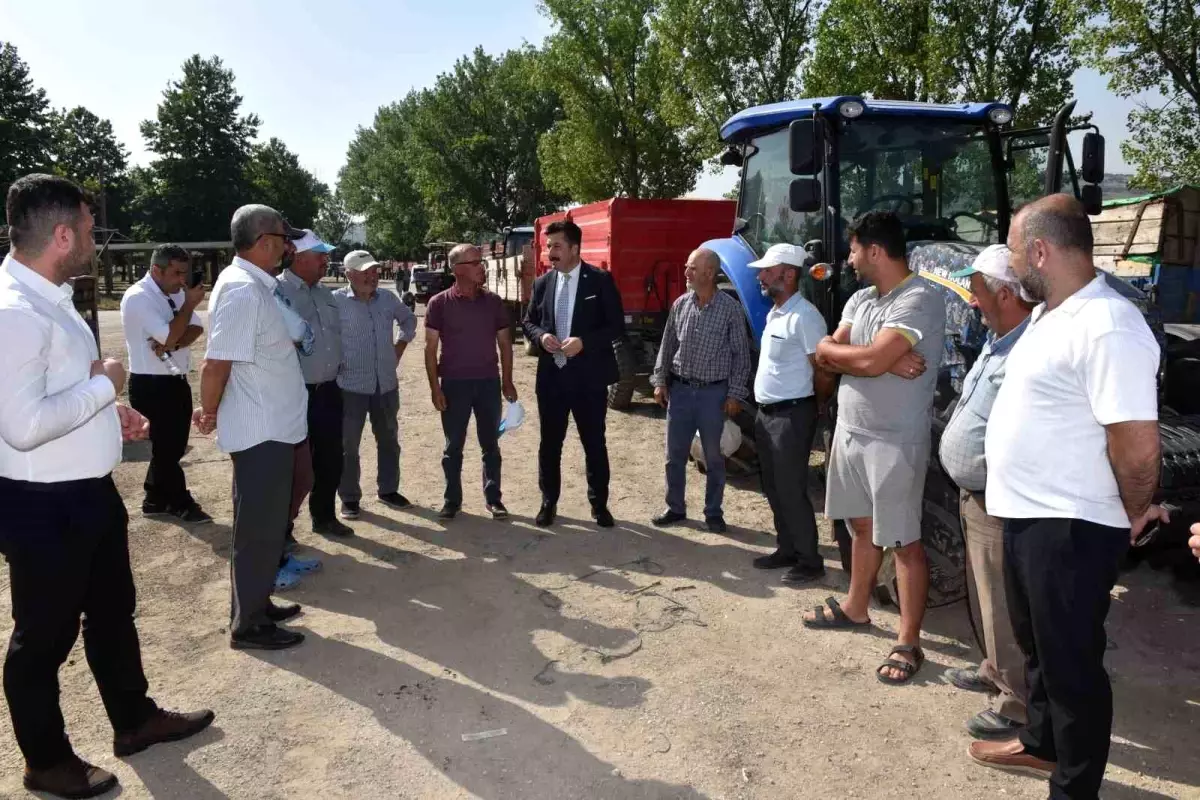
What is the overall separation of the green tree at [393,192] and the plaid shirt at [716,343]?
4073 centimetres

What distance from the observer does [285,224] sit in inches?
148

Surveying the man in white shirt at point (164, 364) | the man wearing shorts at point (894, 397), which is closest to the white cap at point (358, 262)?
the man in white shirt at point (164, 364)

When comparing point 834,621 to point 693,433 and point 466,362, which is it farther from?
point 466,362

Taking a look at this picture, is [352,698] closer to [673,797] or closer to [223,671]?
[223,671]

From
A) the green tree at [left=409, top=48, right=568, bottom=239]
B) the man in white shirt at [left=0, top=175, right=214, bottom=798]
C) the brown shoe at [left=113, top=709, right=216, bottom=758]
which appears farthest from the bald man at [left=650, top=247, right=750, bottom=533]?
the green tree at [left=409, top=48, right=568, bottom=239]

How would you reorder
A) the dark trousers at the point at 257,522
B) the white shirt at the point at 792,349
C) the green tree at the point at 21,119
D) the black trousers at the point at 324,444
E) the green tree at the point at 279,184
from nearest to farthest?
the dark trousers at the point at 257,522, the white shirt at the point at 792,349, the black trousers at the point at 324,444, the green tree at the point at 21,119, the green tree at the point at 279,184

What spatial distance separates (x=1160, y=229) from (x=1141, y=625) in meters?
8.03

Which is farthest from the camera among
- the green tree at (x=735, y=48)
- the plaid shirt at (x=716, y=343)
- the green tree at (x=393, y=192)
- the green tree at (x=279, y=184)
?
the green tree at (x=279, y=184)

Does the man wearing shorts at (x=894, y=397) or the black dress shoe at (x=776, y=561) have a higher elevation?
the man wearing shorts at (x=894, y=397)

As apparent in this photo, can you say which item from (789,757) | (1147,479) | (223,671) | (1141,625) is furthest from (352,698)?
(1141,625)

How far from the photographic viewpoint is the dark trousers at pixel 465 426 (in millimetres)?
5375

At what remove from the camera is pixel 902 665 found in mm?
3352

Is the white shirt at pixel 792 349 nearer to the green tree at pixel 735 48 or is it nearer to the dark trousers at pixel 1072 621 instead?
the dark trousers at pixel 1072 621

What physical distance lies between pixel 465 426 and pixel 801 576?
2.40m
